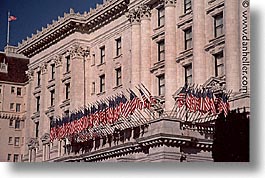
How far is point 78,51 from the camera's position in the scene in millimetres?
5941

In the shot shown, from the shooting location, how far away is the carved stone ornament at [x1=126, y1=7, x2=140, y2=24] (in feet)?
19.0

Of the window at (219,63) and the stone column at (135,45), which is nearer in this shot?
the window at (219,63)

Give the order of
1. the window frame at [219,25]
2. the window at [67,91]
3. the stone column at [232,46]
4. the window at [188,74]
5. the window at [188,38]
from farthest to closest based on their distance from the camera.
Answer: the window at [67,91] → the window at [188,38] → the window at [188,74] → the window frame at [219,25] → the stone column at [232,46]

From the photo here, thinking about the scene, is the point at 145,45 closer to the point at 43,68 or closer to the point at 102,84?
the point at 102,84

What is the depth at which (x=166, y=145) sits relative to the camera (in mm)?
5316

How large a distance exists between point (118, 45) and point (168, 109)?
832 mm

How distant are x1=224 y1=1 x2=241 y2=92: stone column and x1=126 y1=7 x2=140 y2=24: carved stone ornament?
81 cm

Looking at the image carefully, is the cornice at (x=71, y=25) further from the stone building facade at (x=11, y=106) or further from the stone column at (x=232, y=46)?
the stone column at (x=232, y=46)

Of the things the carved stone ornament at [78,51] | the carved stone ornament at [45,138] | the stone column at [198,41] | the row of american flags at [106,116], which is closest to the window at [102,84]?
the row of american flags at [106,116]

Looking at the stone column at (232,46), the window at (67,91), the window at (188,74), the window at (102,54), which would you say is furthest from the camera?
the window at (102,54)

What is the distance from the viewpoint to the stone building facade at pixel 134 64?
5348 mm

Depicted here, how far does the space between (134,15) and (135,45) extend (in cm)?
27

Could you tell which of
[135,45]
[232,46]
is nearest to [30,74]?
[135,45]

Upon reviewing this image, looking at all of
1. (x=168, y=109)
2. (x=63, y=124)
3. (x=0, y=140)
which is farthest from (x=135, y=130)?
(x=0, y=140)
